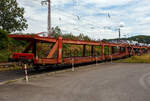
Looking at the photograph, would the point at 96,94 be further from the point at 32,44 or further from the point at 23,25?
the point at 23,25

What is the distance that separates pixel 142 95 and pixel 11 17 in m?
43.1

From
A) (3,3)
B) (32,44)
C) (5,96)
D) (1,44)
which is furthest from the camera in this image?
(3,3)

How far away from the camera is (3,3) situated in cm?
4303

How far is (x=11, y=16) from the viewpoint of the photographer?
4397 cm

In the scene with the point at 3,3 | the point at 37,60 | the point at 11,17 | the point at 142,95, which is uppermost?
the point at 3,3

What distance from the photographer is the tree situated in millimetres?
42812

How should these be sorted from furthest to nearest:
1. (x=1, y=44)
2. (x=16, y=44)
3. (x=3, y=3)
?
(x=3, y=3)
(x=16, y=44)
(x=1, y=44)

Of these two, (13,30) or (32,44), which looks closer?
(32,44)

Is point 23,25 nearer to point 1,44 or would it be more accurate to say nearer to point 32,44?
point 1,44

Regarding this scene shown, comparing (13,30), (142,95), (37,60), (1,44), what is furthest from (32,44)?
(13,30)

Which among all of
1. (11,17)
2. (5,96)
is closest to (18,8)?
(11,17)

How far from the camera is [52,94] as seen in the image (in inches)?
260

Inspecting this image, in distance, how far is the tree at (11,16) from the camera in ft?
140

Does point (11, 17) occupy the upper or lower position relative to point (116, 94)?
upper
